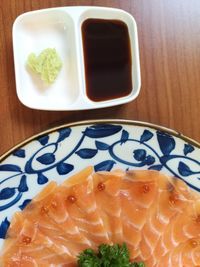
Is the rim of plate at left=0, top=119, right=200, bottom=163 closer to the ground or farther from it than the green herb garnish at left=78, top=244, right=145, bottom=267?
farther from it

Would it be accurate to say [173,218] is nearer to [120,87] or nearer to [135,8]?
[120,87]

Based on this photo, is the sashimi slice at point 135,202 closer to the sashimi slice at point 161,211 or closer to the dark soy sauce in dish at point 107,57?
the sashimi slice at point 161,211

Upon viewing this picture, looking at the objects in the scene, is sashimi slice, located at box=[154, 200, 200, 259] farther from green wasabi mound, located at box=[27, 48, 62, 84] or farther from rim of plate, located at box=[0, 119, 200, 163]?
green wasabi mound, located at box=[27, 48, 62, 84]

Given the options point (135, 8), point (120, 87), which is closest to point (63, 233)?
point (120, 87)

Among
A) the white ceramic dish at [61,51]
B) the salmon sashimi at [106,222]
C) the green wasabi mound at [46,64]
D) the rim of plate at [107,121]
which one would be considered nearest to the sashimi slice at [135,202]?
the salmon sashimi at [106,222]

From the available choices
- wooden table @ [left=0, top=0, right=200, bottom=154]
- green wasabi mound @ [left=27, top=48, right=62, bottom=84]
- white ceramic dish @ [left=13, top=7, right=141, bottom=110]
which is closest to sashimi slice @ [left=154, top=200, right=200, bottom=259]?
wooden table @ [left=0, top=0, right=200, bottom=154]

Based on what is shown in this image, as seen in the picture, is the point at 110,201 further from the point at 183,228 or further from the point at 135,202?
the point at 183,228

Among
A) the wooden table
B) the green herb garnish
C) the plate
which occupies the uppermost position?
the wooden table
